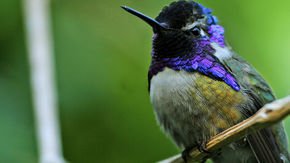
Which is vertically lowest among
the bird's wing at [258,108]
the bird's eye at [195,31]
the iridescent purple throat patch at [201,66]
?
the bird's wing at [258,108]

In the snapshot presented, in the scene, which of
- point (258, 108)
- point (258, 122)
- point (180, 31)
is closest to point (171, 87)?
Result: point (180, 31)

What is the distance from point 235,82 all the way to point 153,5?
4.51 feet

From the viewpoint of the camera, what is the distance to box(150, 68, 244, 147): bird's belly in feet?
11.9

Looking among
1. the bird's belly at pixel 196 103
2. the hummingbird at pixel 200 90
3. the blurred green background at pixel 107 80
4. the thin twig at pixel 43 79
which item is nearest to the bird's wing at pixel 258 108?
the hummingbird at pixel 200 90

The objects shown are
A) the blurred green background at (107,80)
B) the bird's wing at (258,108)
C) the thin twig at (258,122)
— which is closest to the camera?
the thin twig at (258,122)

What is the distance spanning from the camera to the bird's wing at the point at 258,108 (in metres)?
3.58

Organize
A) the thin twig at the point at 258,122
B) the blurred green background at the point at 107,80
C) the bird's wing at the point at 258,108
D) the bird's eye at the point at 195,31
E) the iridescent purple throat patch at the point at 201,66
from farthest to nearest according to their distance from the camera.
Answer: the blurred green background at the point at 107,80
the bird's eye at the point at 195,31
the iridescent purple throat patch at the point at 201,66
the bird's wing at the point at 258,108
the thin twig at the point at 258,122

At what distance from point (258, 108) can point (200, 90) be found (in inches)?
16.4

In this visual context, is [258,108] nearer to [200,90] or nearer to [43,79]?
[200,90]

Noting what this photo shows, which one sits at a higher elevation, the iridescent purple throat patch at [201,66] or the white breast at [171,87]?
the iridescent purple throat patch at [201,66]

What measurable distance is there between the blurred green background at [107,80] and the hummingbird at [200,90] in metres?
0.66

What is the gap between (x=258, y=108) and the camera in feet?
12.4

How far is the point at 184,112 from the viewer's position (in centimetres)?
367

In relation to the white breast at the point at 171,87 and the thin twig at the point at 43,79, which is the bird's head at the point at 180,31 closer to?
the white breast at the point at 171,87
